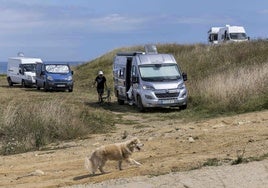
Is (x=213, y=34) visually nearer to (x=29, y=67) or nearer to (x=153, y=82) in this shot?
(x=29, y=67)

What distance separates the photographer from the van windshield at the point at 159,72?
25.1 metres

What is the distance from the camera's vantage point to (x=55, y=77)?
128ft

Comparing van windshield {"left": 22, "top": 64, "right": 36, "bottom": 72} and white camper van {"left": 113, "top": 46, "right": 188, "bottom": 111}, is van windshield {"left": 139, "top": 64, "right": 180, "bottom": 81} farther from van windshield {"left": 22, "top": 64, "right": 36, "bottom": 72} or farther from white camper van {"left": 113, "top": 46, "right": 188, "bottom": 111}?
van windshield {"left": 22, "top": 64, "right": 36, "bottom": 72}

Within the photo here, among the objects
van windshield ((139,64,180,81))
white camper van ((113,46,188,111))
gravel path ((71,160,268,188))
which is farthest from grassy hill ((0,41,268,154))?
gravel path ((71,160,268,188))

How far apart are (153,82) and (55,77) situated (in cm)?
1580

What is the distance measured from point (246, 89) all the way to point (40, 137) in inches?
387

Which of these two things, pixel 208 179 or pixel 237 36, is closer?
pixel 208 179

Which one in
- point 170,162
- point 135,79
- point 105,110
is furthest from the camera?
point 105,110

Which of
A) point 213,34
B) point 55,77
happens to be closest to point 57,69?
point 55,77

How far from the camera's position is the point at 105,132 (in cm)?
1814

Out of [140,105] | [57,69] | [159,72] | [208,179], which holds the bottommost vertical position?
[140,105]

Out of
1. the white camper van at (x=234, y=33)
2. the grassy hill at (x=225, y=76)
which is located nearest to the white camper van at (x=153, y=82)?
the grassy hill at (x=225, y=76)

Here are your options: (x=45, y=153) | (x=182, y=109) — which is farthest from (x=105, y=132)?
(x=182, y=109)

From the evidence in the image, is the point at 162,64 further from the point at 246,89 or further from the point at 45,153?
the point at 45,153
